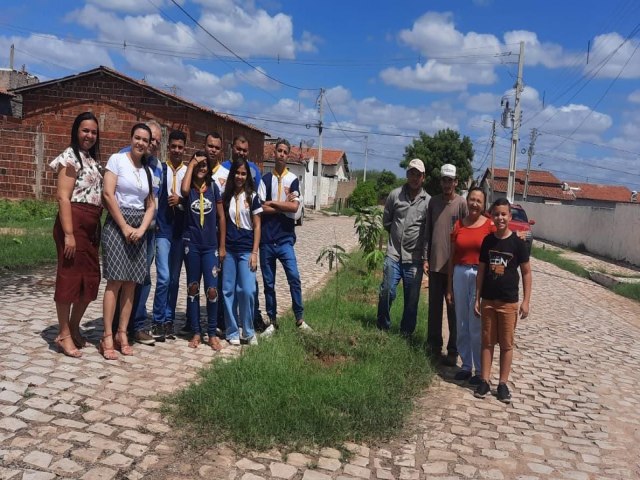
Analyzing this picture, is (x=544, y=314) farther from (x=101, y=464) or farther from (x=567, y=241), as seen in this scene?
(x=567, y=241)

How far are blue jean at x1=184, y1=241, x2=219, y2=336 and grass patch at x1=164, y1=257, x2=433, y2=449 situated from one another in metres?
0.63

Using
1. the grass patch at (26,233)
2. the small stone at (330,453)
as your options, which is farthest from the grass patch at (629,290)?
the grass patch at (26,233)

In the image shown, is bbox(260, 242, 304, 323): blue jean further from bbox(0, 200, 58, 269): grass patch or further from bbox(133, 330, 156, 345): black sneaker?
bbox(0, 200, 58, 269): grass patch

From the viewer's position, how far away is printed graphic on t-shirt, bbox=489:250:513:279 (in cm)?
478

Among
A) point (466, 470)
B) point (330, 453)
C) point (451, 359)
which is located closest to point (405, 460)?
point (466, 470)


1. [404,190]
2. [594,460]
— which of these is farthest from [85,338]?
[594,460]

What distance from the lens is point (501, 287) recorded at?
4.77 metres

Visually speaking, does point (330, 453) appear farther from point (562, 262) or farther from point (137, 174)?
point (562, 262)

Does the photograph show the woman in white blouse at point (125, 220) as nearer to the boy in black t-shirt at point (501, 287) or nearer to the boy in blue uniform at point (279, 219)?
the boy in blue uniform at point (279, 219)

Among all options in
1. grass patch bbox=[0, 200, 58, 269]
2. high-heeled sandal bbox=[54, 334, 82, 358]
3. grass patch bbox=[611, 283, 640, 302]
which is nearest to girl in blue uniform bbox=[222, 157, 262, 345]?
high-heeled sandal bbox=[54, 334, 82, 358]

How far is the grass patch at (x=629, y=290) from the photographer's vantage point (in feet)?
40.7

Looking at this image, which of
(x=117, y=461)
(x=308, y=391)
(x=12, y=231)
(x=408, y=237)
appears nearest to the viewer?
(x=117, y=461)

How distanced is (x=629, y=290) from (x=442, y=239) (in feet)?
31.0

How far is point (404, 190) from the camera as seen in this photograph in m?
5.93
